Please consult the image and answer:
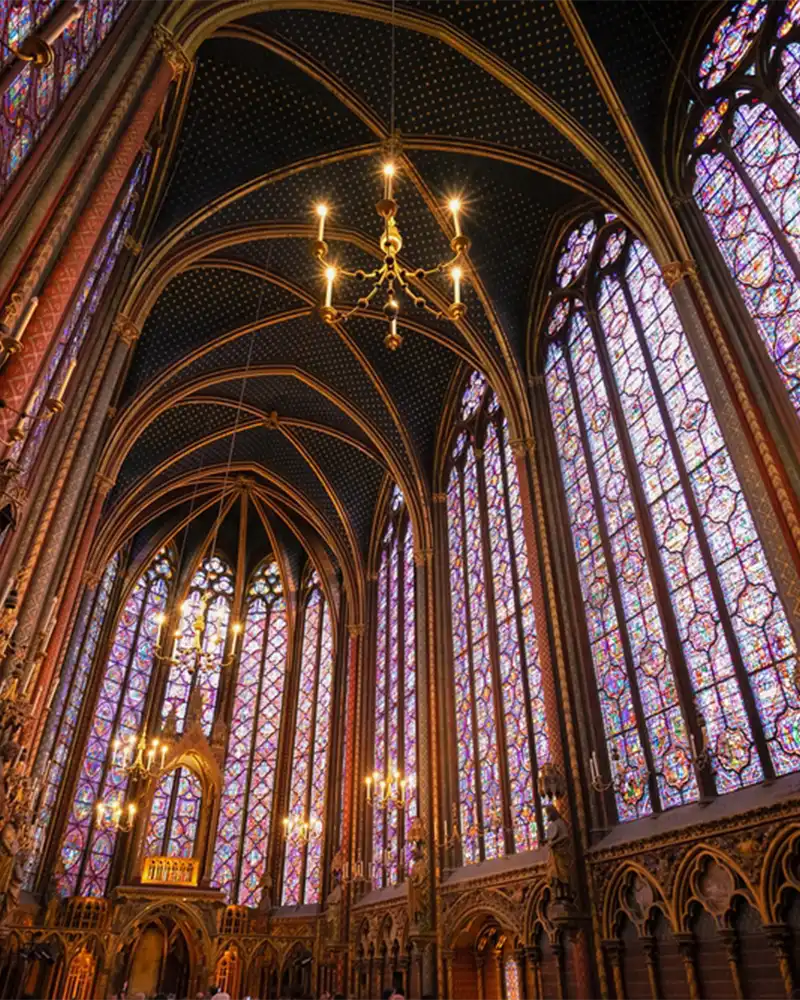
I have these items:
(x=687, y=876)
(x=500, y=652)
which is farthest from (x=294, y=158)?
(x=687, y=876)

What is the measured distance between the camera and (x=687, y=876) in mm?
8430

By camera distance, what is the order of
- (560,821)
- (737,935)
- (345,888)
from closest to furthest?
(737,935)
(560,821)
(345,888)

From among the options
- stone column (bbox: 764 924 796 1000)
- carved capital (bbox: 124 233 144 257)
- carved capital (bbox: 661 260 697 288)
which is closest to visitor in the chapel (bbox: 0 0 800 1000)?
stone column (bbox: 764 924 796 1000)

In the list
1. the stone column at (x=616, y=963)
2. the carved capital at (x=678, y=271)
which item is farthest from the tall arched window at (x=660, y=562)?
the stone column at (x=616, y=963)

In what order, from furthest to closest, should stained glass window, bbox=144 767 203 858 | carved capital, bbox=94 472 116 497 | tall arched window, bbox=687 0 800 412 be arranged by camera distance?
1. stained glass window, bbox=144 767 203 858
2. carved capital, bbox=94 472 116 497
3. tall arched window, bbox=687 0 800 412

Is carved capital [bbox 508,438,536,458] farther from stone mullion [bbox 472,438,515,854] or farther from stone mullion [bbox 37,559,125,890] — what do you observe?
stone mullion [bbox 37,559,125,890]

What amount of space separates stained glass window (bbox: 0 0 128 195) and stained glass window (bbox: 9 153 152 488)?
4.92 ft

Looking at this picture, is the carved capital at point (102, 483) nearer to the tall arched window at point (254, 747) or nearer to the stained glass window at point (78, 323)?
the stained glass window at point (78, 323)

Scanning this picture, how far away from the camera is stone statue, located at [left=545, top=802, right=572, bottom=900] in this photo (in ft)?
32.8

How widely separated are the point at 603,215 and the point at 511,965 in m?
13.2

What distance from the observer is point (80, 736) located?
1998 centimetres

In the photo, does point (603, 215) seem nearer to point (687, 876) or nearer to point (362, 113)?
point (362, 113)

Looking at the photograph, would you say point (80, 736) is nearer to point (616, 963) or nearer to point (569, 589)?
point (569, 589)

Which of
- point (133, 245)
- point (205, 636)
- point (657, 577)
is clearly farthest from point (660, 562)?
point (205, 636)
